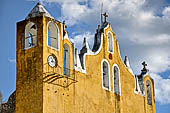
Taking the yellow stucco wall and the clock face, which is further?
the clock face

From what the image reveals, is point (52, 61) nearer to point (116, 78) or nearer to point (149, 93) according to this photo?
point (116, 78)

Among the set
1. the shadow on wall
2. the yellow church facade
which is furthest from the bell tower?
the shadow on wall

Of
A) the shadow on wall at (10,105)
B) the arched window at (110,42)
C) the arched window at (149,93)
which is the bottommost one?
the shadow on wall at (10,105)

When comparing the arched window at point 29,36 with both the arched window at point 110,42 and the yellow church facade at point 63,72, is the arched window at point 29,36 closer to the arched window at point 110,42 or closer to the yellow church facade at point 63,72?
the yellow church facade at point 63,72

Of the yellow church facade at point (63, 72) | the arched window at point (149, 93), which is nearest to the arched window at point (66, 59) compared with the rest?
the yellow church facade at point (63, 72)

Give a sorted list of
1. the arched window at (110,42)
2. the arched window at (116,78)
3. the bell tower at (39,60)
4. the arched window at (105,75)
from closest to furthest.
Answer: the bell tower at (39,60), the arched window at (105,75), the arched window at (116,78), the arched window at (110,42)

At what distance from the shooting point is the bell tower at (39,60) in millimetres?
21663

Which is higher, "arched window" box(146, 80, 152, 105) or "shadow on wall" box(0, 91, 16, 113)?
"arched window" box(146, 80, 152, 105)

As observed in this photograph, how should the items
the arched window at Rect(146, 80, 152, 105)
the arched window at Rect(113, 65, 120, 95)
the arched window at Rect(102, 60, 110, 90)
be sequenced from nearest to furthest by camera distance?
the arched window at Rect(102, 60, 110, 90) < the arched window at Rect(113, 65, 120, 95) < the arched window at Rect(146, 80, 152, 105)

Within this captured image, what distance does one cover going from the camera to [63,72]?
23.0m

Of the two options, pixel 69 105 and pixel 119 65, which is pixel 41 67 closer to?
pixel 69 105

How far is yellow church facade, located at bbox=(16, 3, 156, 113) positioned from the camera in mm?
21891

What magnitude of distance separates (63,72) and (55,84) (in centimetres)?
99

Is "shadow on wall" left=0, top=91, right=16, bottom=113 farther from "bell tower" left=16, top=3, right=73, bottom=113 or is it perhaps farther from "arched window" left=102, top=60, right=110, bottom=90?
"arched window" left=102, top=60, right=110, bottom=90
